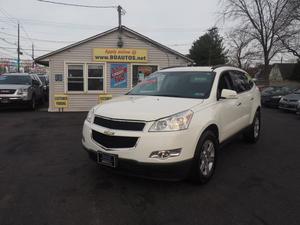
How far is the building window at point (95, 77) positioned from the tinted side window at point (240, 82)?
10.2 metres

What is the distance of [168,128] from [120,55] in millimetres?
12820

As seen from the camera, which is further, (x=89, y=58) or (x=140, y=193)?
(x=89, y=58)

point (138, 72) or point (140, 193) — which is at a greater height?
point (138, 72)

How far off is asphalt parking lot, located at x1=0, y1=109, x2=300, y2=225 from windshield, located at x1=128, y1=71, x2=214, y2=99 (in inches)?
56.5

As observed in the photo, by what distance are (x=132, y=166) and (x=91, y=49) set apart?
1290 cm

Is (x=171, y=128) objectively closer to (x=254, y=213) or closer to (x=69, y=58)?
(x=254, y=213)

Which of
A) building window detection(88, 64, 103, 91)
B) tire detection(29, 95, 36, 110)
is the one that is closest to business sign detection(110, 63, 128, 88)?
building window detection(88, 64, 103, 91)

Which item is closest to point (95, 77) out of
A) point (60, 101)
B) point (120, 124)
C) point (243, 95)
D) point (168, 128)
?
point (60, 101)

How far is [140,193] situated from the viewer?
424cm

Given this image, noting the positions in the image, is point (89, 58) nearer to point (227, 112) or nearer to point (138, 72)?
point (138, 72)

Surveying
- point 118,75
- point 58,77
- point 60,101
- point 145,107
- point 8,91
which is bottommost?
point 60,101

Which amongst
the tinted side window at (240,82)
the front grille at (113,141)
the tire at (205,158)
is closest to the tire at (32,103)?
the tinted side window at (240,82)

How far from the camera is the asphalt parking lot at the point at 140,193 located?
11.7 feet

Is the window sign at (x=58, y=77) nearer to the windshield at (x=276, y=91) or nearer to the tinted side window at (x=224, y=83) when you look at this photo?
the tinted side window at (x=224, y=83)
